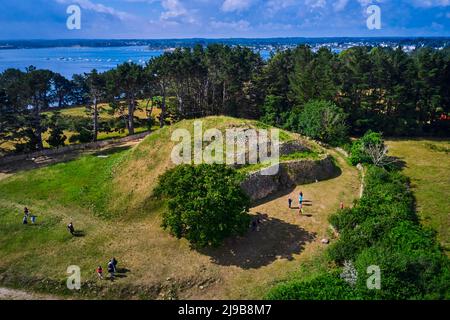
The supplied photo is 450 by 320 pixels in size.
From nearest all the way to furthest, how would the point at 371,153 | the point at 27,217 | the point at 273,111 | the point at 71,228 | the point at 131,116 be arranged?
the point at 71,228 < the point at 27,217 < the point at 371,153 < the point at 131,116 < the point at 273,111

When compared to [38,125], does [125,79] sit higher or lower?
higher

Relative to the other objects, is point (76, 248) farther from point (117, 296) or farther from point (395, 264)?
point (395, 264)

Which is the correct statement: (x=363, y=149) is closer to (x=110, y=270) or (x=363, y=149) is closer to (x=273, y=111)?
(x=273, y=111)

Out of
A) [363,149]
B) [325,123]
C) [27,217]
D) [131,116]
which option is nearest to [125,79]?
[131,116]

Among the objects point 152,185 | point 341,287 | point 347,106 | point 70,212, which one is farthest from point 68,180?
point 347,106

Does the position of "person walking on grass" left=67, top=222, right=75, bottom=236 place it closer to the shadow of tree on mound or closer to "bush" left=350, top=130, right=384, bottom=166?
the shadow of tree on mound

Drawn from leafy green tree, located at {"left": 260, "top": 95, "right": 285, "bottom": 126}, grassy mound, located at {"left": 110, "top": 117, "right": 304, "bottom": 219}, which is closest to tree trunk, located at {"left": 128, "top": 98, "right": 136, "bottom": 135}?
grassy mound, located at {"left": 110, "top": 117, "right": 304, "bottom": 219}
